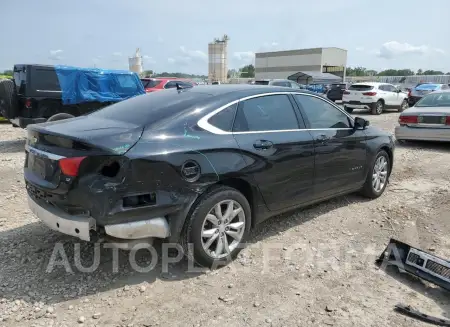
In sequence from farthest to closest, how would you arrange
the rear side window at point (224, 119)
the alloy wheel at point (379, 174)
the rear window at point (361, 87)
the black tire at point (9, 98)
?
the rear window at point (361, 87)
the black tire at point (9, 98)
the alloy wheel at point (379, 174)
the rear side window at point (224, 119)

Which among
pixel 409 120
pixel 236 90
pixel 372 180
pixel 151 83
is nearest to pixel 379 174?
pixel 372 180

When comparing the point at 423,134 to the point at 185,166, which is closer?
the point at 185,166

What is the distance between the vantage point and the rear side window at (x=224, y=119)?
3.57 m

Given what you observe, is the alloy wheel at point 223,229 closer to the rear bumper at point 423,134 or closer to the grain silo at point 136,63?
the rear bumper at point 423,134

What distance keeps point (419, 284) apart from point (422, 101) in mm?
8303

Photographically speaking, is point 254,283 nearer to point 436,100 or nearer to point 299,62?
point 436,100

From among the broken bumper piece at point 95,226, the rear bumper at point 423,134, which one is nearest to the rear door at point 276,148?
the broken bumper piece at point 95,226

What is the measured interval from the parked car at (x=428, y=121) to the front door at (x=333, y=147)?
206 inches

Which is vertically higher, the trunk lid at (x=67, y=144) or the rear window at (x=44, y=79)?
the rear window at (x=44, y=79)

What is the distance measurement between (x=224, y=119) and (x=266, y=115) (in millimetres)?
570

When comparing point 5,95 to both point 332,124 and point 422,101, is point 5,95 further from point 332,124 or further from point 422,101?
point 422,101

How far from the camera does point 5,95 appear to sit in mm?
8758

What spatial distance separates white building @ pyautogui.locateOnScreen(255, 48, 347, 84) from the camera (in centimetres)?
8069

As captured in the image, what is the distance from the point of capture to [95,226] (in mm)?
3031
